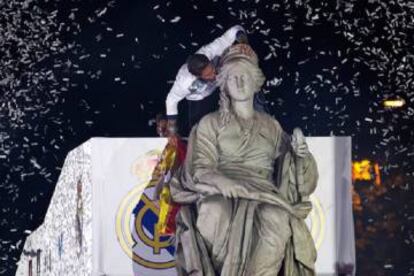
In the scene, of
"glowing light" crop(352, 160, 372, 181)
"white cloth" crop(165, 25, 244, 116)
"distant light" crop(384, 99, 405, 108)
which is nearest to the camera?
"white cloth" crop(165, 25, 244, 116)

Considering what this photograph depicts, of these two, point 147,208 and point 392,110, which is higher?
point 392,110

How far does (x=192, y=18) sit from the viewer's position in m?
14.8

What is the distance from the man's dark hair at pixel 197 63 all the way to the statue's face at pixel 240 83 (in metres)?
0.37

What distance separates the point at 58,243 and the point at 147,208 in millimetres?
2232

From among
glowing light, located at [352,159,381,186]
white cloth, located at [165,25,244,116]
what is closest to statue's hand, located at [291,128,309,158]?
white cloth, located at [165,25,244,116]

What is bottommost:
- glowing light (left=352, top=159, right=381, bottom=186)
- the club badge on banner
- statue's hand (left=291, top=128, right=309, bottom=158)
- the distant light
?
the club badge on banner

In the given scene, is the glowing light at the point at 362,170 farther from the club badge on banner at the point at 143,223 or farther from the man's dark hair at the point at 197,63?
the man's dark hair at the point at 197,63

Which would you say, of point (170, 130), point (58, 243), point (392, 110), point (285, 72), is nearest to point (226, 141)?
point (170, 130)

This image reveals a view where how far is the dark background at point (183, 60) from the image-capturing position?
1484 centimetres

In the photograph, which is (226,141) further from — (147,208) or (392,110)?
(392,110)

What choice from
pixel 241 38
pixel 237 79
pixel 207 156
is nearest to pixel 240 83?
pixel 237 79

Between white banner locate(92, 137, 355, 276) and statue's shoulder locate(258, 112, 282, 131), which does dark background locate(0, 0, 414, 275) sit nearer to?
white banner locate(92, 137, 355, 276)

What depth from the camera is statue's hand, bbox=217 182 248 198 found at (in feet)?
35.2

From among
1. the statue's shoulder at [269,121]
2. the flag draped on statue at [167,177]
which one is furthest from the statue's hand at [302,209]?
the flag draped on statue at [167,177]
